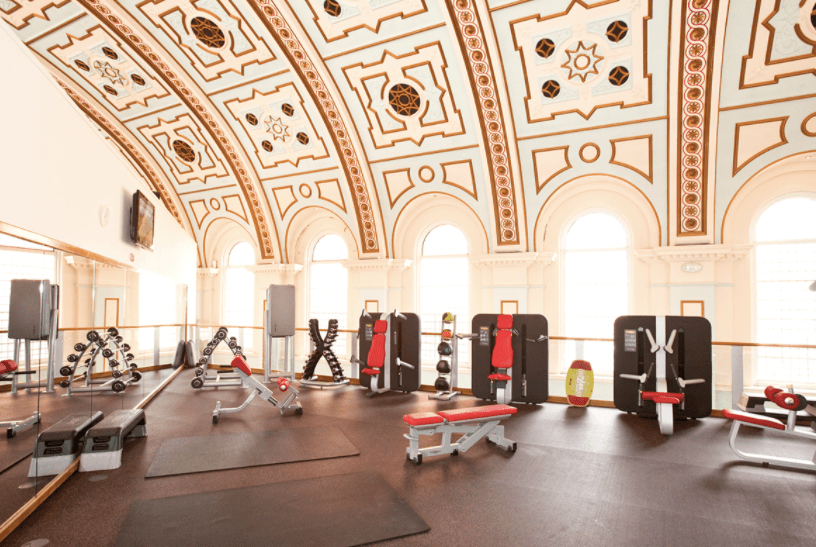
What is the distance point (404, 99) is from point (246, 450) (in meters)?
6.58

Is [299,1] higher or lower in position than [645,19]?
higher

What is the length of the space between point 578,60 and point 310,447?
22.5 feet

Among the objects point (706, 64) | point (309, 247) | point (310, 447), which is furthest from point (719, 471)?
point (309, 247)

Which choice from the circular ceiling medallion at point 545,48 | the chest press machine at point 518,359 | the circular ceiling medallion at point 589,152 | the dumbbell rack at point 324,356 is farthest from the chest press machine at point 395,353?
the circular ceiling medallion at point 545,48

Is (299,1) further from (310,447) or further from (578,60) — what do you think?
(310,447)

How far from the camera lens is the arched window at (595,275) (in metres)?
8.60

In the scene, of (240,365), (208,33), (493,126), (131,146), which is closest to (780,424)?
(240,365)

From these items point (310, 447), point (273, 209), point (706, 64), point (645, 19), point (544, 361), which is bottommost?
point (310, 447)

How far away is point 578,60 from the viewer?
7.38m

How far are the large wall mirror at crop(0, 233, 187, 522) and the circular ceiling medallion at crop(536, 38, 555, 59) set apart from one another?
22.2ft

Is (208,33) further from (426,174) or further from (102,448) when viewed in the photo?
(102,448)

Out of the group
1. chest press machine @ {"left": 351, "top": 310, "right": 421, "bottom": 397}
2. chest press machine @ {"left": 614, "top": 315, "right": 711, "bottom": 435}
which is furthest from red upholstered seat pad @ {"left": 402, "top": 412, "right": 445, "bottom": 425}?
chest press machine @ {"left": 351, "top": 310, "right": 421, "bottom": 397}

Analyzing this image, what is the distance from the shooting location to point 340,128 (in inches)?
368

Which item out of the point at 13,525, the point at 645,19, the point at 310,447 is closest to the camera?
the point at 13,525
